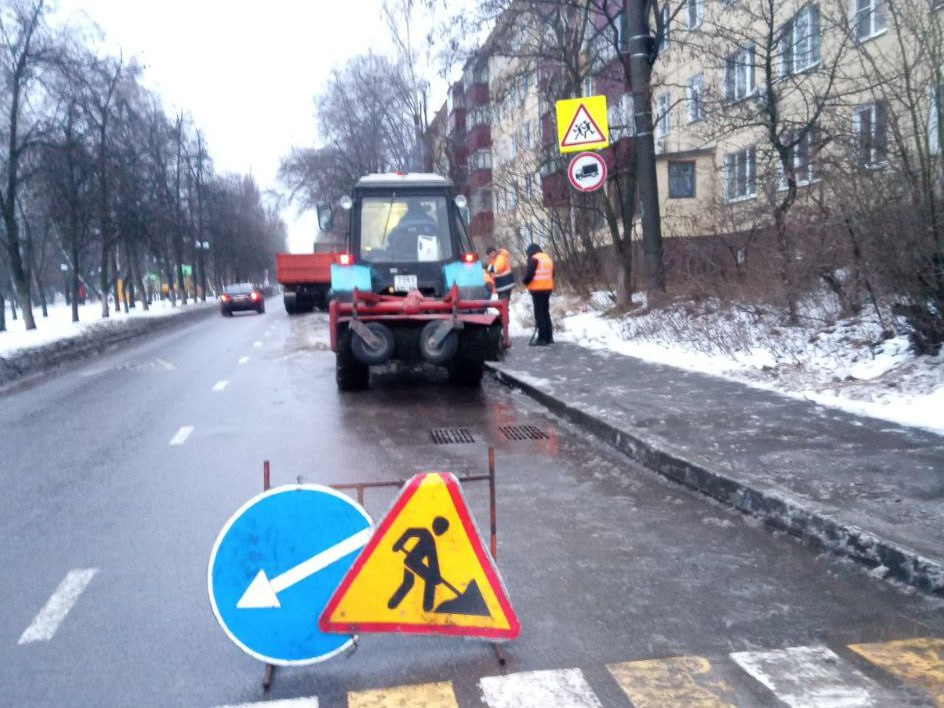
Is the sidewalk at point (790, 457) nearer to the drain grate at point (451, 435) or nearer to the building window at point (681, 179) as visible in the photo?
the drain grate at point (451, 435)

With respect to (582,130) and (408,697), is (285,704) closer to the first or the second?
(408,697)

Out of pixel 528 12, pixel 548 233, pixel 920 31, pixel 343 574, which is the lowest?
pixel 343 574

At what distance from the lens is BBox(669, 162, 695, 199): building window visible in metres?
31.2

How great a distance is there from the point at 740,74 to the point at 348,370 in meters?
18.2

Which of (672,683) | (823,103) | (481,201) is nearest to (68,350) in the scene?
(823,103)

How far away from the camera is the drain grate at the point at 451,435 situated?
379 inches

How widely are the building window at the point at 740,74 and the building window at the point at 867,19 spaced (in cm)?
190

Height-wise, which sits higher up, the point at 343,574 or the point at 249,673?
the point at 343,574

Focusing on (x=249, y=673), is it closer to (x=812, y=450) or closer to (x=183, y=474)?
(x=183, y=474)

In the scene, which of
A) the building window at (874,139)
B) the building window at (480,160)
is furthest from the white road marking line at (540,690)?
the building window at (480,160)

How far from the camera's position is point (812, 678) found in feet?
13.1

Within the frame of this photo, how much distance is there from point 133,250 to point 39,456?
43.9 meters

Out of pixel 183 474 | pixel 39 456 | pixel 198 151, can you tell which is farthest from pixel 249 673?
pixel 198 151

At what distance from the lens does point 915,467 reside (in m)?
6.89
